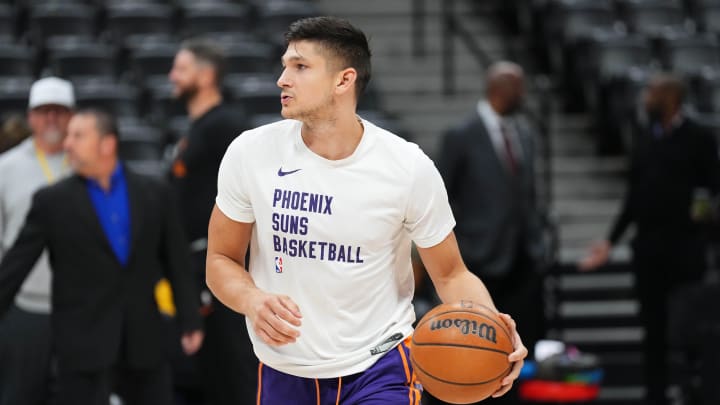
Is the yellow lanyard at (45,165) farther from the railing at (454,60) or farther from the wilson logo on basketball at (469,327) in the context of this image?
the railing at (454,60)

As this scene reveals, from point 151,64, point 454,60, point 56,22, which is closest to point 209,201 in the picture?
point 151,64

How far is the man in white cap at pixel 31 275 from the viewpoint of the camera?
5.82 metres

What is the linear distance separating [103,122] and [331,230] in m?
2.38

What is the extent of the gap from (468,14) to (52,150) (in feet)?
26.0

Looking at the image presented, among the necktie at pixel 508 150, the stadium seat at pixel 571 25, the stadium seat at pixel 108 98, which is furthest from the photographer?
the stadium seat at pixel 571 25

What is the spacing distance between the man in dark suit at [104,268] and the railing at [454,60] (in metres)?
4.07

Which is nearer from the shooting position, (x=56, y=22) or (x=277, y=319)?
(x=277, y=319)

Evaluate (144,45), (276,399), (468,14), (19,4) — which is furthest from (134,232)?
(468,14)

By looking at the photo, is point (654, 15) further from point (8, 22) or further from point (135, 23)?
point (8, 22)

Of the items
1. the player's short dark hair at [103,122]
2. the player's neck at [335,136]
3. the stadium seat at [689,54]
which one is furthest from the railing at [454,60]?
the player's neck at [335,136]

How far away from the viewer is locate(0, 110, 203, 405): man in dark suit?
17.4ft

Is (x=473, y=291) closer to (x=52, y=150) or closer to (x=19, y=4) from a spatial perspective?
(x=52, y=150)

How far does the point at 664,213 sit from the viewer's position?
7.91 metres

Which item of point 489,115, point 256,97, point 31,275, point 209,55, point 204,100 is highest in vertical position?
point 209,55
